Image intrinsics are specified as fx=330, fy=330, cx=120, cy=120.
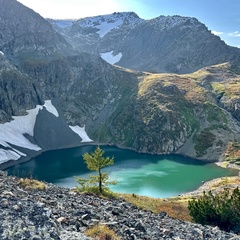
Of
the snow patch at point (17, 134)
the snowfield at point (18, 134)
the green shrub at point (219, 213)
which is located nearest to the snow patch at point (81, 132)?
the snowfield at point (18, 134)

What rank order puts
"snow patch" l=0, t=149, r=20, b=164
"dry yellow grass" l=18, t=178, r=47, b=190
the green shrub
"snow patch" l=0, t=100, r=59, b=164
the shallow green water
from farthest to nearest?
1. "snow patch" l=0, t=100, r=59, b=164
2. "snow patch" l=0, t=149, r=20, b=164
3. the shallow green water
4. the green shrub
5. "dry yellow grass" l=18, t=178, r=47, b=190

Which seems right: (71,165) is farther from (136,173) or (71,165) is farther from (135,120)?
(135,120)

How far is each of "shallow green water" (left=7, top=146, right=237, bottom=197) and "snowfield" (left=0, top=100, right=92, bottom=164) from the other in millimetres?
8926

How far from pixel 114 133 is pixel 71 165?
199 feet

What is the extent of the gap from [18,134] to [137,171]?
7040 centimetres

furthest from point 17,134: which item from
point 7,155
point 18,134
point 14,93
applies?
point 14,93

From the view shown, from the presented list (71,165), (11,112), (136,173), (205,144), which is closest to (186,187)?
(136,173)

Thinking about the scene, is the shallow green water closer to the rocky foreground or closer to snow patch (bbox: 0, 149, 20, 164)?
snow patch (bbox: 0, 149, 20, 164)

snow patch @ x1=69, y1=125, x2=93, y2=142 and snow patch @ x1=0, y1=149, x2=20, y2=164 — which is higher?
snow patch @ x1=69, y1=125, x2=93, y2=142

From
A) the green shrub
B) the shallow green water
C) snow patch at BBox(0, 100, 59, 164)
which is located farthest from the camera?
snow patch at BBox(0, 100, 59, 164)

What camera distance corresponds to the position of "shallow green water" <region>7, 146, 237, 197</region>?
103 metres

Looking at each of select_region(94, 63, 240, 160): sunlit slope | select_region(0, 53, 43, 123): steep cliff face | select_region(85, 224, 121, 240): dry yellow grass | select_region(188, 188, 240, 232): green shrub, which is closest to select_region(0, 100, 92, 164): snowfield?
select_region(0, 53, 43, 123): steep cliff face

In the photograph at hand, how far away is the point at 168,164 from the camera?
464 feet

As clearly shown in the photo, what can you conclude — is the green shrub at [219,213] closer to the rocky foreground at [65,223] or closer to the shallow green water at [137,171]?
the rocky foreground at [65,223]
